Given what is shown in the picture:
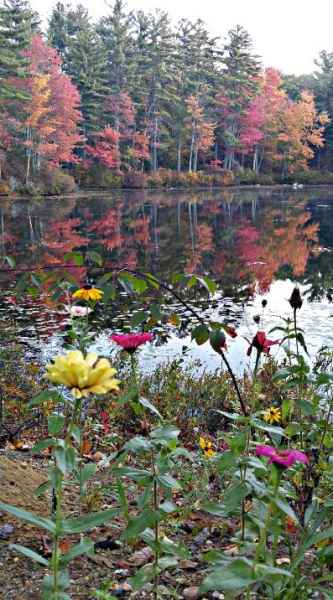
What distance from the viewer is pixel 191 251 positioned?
14.4 metres

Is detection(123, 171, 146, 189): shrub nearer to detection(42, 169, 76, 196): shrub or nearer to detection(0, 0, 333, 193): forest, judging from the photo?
detection(0, 0, 333, 193): forest

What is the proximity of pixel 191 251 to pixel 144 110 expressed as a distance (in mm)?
28724

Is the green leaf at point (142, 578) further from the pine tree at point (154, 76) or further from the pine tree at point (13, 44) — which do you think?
the pine tree at point (154, 76)

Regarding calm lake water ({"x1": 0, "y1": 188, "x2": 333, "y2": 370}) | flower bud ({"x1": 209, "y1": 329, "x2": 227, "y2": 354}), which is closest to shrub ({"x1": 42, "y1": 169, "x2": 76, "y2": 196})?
calm lake water ({"x1": 0, "y1": 188, "x2": 333, "y2": 370})

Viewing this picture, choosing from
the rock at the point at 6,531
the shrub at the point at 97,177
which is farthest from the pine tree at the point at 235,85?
the rock at the point at 6,531

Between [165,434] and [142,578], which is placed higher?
[165,434]

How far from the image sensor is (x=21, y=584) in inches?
74.6

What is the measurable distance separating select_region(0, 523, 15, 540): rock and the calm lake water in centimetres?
130

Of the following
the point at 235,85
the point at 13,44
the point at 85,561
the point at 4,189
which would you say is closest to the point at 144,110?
the point at 235,85

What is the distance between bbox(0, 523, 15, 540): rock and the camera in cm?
216

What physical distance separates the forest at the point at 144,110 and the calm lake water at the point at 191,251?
5.15 metres

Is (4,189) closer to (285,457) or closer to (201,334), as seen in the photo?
(201,334)

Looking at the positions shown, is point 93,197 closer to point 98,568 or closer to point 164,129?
point 164,129

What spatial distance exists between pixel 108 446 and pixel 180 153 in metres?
38.9
